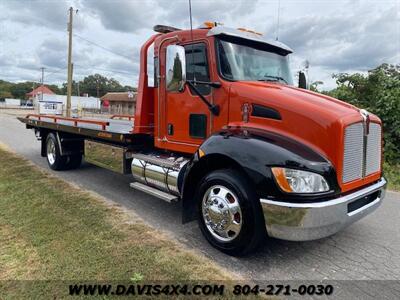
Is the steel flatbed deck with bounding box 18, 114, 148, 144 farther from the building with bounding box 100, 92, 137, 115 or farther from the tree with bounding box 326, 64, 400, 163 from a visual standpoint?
the tree with bounding box 326, 64, 400, 163

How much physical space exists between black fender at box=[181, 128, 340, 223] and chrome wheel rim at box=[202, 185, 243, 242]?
0.31 metres

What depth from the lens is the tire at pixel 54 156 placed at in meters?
8.09

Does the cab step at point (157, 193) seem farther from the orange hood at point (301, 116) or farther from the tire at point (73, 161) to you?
the tire at point (73, 161)

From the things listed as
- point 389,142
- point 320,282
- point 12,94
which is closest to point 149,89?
point 320,282

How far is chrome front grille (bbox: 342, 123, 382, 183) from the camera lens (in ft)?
11.5

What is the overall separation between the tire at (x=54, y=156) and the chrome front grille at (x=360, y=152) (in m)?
6.52

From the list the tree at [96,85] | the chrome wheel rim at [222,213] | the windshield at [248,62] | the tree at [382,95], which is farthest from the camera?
the tree at [96,85]

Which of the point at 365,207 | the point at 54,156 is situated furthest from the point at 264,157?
the point at 54,156

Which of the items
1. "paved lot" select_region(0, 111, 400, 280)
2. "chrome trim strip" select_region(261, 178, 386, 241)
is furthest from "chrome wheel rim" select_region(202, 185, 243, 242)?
"chrome trim strip" select_region(261, 178, 386, 241)

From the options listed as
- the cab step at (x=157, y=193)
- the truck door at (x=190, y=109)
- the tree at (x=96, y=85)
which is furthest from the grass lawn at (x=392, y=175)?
the tree at (x=96, y=85)

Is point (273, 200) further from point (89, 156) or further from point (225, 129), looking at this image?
point (89, 156)

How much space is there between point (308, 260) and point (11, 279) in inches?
119

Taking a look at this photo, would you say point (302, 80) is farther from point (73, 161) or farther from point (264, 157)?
point (73, 161)

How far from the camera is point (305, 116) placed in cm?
351
